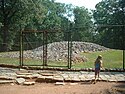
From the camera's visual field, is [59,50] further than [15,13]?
No

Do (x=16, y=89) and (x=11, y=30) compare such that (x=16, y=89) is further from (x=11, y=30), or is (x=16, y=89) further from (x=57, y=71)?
(x=11, y=30)

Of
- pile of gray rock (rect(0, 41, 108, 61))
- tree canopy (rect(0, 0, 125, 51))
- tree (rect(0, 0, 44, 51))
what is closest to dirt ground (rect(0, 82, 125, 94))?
tree canopy (rect(0, 0, 125, 51))

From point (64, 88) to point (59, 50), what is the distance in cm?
1562

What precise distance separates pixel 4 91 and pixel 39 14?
106ft

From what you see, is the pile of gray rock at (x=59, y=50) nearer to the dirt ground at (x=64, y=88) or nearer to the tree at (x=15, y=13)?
the dirt ground at (x=64, y=88)

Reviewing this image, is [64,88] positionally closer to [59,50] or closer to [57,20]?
[59,50]

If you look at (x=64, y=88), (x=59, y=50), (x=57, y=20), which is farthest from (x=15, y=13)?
(x=64, y=88)

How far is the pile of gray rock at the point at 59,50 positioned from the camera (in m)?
20.6

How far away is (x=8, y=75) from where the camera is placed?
11859mm

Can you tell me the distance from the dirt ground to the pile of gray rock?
925 cm

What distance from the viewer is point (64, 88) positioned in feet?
31.9

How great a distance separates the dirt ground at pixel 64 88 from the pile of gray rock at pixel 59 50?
9.25 meters

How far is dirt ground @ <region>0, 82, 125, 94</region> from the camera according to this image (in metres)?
9.09

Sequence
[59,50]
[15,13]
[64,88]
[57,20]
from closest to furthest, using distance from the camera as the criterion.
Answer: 1. [64,88]
2. [59,50]
3. [15,13]
4. [57,20]
